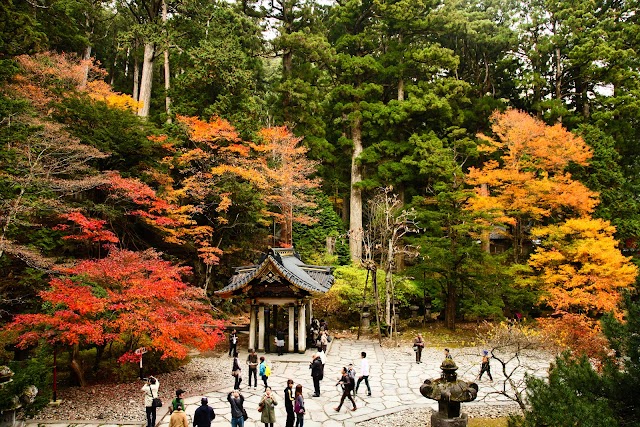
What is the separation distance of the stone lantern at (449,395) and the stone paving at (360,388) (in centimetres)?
62

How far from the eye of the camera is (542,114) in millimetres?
27391

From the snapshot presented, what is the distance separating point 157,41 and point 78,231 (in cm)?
1189

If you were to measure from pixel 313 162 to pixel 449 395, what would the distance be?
1991cm

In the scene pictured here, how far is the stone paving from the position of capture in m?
9.66

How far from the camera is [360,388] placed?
1204 centimetres

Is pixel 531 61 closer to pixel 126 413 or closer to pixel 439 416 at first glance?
pixel 439 416

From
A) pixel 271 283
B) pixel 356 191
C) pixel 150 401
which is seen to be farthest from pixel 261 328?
pixel 356 191

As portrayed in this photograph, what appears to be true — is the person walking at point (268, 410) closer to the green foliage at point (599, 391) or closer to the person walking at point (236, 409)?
the person walking at point (236, 409)

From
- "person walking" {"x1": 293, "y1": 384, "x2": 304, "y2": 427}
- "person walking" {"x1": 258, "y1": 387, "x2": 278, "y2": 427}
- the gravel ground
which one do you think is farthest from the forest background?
"person walking" {"x1": 293, "y1": 384, "x2": 304, "y2": 427}

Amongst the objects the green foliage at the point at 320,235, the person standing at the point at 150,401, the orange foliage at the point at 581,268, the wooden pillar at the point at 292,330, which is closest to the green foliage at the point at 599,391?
the person standing at the point at 150,401

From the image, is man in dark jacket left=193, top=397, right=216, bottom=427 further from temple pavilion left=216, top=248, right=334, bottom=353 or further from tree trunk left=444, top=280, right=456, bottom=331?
tree trunk left=444, top=280, right=456, bottom=331

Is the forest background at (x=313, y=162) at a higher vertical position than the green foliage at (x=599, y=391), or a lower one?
higher

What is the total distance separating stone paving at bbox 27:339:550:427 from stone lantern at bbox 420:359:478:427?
62 cm

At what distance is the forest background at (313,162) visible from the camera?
12.5 meters
